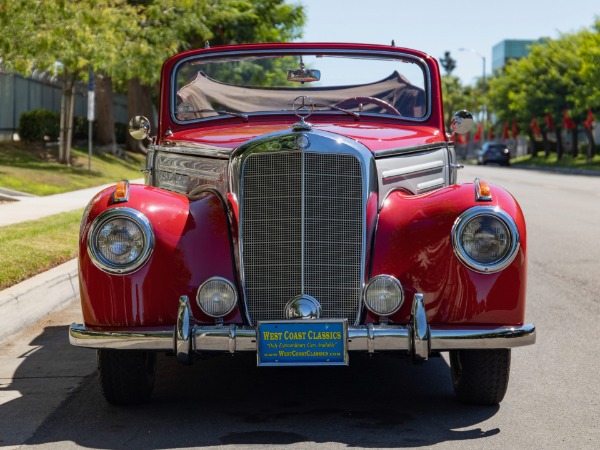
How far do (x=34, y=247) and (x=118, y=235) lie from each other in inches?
223

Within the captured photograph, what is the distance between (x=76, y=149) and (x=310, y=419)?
2872 cm

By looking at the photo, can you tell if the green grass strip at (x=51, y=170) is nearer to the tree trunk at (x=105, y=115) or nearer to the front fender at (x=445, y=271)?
the tree trunk at (x=105, y=115)

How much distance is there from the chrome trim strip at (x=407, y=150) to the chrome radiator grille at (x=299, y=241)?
54 cm

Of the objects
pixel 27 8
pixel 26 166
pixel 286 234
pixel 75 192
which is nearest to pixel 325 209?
pixel 286 234

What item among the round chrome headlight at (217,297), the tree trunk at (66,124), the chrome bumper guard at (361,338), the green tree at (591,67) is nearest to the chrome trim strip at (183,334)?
the chrome bumper guard at (361,338)

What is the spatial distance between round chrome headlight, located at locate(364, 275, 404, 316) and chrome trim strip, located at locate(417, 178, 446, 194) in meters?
1.00

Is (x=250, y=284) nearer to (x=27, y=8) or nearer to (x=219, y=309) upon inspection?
(x=219, y=309)

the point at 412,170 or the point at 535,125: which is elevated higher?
the point at 535,125

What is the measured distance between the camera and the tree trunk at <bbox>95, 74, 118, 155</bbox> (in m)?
35.2

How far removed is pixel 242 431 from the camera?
5098 mm

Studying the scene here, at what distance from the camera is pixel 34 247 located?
35.2ft

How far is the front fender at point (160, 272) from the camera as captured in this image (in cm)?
528

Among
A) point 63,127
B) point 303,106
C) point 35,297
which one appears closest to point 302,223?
point 303,106

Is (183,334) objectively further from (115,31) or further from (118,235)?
(115,31)
